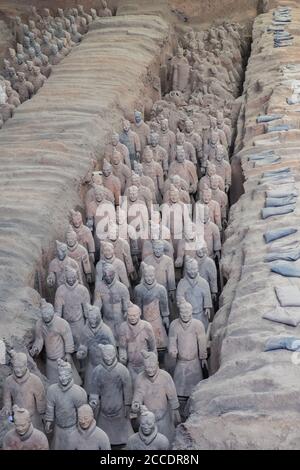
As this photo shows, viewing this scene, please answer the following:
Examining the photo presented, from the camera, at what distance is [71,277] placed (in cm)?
652

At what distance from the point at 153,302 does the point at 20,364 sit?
1644mm

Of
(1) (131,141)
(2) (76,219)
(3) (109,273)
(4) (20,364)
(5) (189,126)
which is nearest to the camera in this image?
(4) (20,364)

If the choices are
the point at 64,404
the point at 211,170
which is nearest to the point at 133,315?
the point at 64,404

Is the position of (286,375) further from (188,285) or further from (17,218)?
(17,218)

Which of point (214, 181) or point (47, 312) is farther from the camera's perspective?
point (214, 181)

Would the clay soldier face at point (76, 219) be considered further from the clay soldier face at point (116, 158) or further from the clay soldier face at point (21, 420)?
the clay soldier face at point (21, 420)

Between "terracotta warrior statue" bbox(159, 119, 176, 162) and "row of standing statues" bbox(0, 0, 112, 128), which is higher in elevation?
"terracotta warrior statue" bbox(159, 119, 176, 162)

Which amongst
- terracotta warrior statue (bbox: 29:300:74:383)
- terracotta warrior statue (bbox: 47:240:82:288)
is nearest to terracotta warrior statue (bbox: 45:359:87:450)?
terracotta warrior statue (bbox: 29:300:74:383)

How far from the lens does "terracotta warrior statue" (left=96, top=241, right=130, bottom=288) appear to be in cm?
688

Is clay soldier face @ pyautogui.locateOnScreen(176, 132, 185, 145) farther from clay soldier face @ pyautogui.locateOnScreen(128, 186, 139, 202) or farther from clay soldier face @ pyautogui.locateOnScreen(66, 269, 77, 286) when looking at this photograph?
clay soldier face @ pyautogui.locateOnScreen(66, 269, 77, 286)

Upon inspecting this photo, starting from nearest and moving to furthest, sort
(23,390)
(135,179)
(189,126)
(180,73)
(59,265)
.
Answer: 1. (23,390)
2. (59,265)
3. (135,179)
4. (189,126)
5. (180,73)

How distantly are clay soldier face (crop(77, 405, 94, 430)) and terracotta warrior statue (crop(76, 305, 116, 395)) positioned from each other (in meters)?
0.97

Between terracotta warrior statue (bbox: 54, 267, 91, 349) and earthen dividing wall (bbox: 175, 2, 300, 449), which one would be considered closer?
earthen dividing wall (bbox: 175, 2, 300, 449)

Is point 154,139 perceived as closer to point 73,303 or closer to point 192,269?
point 192,269
